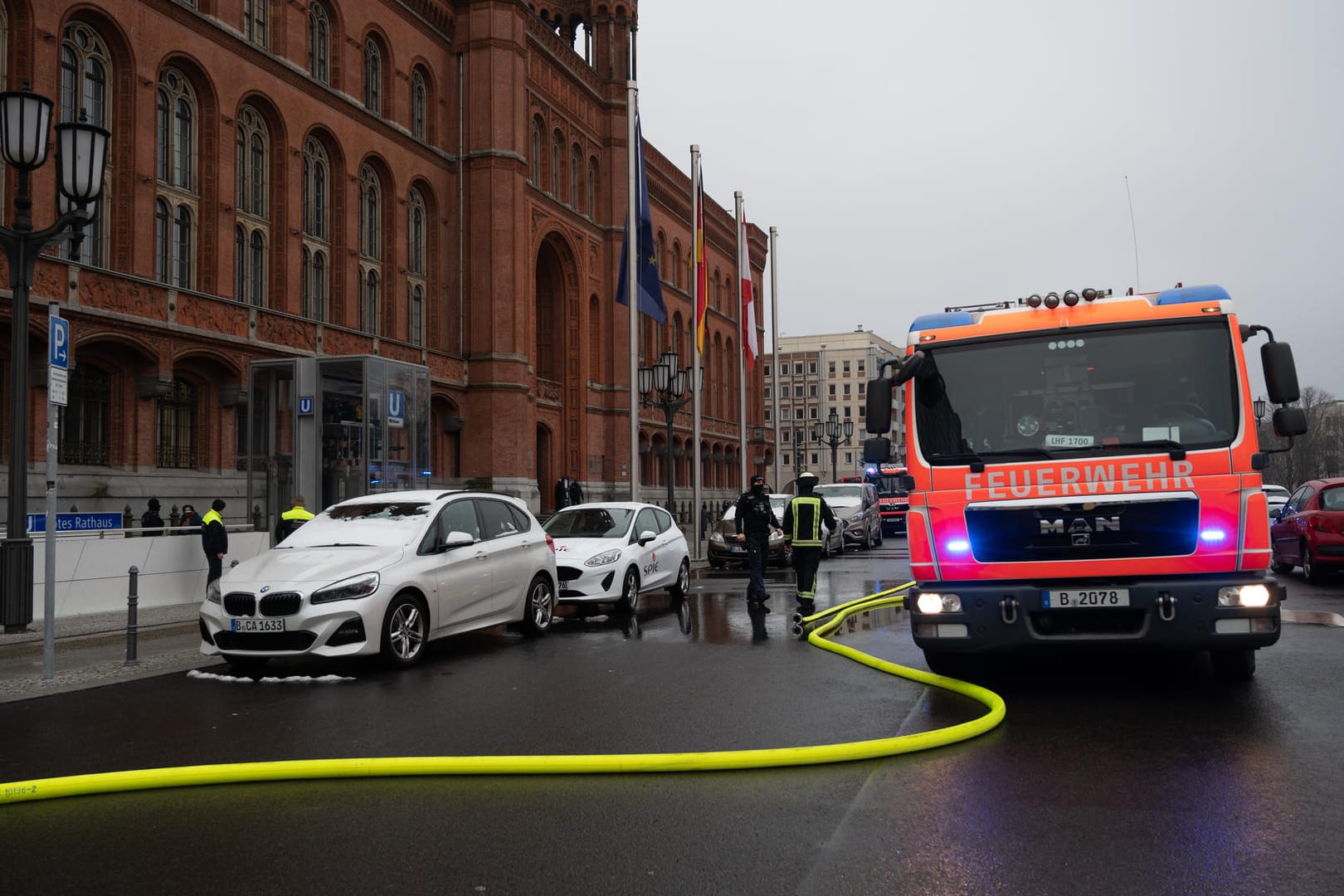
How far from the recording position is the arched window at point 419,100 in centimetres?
3566

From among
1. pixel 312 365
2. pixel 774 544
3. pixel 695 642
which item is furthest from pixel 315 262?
pixel 695 642

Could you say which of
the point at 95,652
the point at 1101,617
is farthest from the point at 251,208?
the point at 1101,617

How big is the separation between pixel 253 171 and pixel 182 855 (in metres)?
27.1

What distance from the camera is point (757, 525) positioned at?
1401cm

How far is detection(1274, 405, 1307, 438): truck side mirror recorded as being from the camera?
24.2 ft

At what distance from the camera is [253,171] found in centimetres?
2866

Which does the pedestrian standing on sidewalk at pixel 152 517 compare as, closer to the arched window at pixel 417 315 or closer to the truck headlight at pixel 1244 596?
the arched window at pixel 417 315

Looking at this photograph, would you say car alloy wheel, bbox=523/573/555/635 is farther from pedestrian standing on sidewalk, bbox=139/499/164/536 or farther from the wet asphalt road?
pedestrian standing on sidewalk, bbox=139/499/164/536

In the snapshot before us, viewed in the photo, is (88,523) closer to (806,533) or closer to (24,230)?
(24,230)

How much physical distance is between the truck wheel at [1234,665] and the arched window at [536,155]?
117 feet

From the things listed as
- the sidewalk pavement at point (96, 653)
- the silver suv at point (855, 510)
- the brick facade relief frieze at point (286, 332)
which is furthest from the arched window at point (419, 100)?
the sidewalk pavement at point (96, 653)

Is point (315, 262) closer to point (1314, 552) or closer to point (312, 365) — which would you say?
point (312, 365)

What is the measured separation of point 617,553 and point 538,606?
2.22 m

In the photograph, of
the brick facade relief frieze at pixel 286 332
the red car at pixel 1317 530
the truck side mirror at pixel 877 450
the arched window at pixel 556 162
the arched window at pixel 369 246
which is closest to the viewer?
the truck side mirror at pixel 877 450
